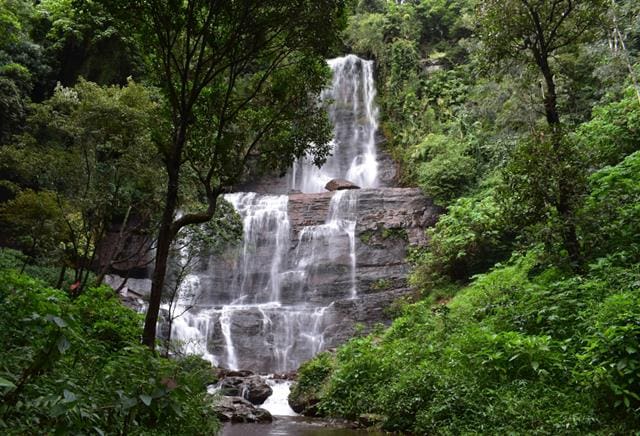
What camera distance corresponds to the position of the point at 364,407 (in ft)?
33.3

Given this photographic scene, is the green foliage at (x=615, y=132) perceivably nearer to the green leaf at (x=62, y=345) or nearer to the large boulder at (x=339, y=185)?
the green leaf at (x=62, y=345)

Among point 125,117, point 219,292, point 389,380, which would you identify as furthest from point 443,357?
point 219,292

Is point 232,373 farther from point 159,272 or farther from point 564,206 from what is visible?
point 564,206

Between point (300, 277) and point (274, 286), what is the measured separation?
1168 millimetres

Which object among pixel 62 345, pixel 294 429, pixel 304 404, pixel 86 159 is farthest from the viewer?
pixel 86 159

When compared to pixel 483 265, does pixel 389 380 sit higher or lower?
lower

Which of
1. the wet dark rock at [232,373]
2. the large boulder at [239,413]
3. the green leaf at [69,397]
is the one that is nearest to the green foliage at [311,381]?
the large boulder at [239,413]

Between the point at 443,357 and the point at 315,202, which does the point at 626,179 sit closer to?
the point at 443,357

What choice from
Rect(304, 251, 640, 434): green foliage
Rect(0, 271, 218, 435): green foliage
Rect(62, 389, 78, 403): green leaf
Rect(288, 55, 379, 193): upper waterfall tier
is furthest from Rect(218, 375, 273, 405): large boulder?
Rect(288, 55, 379, 193): upper waterfall tier

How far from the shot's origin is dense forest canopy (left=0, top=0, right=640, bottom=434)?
15.1 ft

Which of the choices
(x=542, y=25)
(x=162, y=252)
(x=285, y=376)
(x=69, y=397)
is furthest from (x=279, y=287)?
(x=69, y=397)

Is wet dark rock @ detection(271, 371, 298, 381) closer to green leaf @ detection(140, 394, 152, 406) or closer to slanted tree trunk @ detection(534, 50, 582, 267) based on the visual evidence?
slanted tree trunk @ detection(534, 50, 582, 267)

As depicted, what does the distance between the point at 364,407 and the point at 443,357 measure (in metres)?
1.90

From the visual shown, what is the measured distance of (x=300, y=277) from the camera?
2150 centimetres
